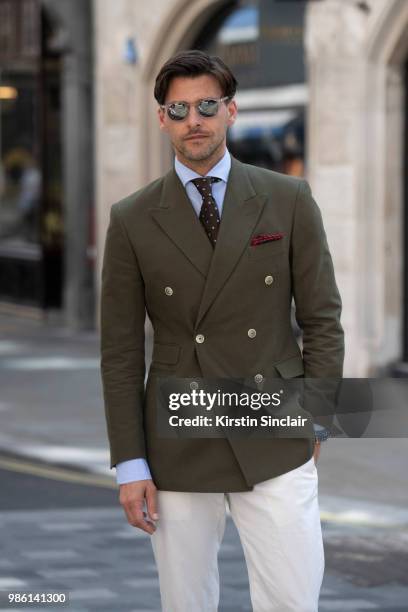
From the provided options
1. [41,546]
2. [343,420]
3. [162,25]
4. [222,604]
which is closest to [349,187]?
[162,25]

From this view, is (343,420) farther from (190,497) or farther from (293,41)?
(293,41)

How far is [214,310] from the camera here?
412 cm

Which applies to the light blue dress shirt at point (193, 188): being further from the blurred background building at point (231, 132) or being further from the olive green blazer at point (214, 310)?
the blurred background building at point (231, 132)

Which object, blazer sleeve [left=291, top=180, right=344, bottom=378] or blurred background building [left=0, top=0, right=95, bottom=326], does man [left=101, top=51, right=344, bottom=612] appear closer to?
blazer sleeve [left=291, top=180, right=344, bottom=378]

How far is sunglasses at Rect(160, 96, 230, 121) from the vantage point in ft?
13.4

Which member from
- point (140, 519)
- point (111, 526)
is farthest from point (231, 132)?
point (140, 519)

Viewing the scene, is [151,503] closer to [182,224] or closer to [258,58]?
[182,224]

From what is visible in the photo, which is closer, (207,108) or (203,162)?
(207,108)

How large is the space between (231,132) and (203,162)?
1301 centimetres

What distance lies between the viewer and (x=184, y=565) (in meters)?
4.20

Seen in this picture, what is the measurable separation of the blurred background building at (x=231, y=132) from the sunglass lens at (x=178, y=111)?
1011cm

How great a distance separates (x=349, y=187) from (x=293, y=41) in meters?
2.19

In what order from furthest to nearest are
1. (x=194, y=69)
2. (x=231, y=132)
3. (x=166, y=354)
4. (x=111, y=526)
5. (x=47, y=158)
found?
1. (x=47, y=158)
2. (x=231, y=132)
3. (x=111, y=526)
4. (x=166, y=354)
5. (x=194, y=69)

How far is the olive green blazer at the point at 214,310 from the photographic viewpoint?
4.13 metres
